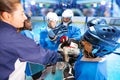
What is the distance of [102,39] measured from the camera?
56.6 inches

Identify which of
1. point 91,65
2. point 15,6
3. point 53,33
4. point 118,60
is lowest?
point 118,60

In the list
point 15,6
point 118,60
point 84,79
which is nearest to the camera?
point 15,6

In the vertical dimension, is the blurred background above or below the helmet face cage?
below

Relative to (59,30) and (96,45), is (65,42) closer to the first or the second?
(96,45)

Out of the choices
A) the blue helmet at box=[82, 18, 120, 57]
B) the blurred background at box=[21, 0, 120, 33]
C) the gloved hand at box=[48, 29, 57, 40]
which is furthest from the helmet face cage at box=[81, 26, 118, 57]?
the blurred background at box=[21, 0, 120, 33]

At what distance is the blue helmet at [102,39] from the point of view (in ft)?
4.73

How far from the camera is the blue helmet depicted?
1441 millimetres

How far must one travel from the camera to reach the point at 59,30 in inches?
135

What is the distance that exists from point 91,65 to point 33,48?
1.33ft

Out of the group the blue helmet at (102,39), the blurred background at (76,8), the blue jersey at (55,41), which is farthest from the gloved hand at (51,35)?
the blurred background at (76,8)

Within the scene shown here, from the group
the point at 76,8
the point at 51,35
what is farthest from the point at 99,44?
the point at 76,8

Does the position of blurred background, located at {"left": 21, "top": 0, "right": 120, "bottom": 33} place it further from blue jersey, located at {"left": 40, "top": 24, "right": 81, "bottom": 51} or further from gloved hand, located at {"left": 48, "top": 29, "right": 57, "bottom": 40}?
gloved hand, located at {"left": 48, "top": 29, "right": 57, "bottom": 40}

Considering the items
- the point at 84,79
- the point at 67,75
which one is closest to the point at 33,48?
the point at 84,79

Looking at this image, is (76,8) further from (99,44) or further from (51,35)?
(99,44)
